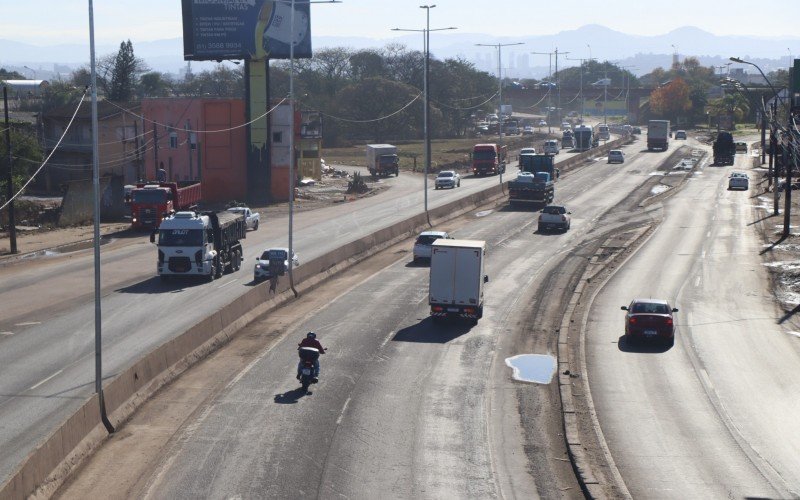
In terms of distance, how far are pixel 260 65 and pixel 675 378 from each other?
58381mm

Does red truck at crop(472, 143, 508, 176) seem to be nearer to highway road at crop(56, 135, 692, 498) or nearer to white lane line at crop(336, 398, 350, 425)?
highway road at crop(56, 135, 692, 498)

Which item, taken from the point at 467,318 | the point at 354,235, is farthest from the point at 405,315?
the point at 354,235

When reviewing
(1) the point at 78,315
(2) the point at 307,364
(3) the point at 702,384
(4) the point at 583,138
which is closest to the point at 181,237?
(1) the point at 78,315

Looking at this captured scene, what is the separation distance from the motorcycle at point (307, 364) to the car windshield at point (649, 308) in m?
13.5

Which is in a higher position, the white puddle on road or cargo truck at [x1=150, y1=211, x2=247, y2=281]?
cargo truck at [x1=150, y1=211, x2=247, y2=281]

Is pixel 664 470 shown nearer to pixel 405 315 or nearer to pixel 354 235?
pixel 405 315

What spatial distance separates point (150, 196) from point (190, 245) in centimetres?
1791

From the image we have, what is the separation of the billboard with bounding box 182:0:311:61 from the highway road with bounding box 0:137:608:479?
21.0 meters

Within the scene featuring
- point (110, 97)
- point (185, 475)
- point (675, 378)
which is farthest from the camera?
point (110, 97)

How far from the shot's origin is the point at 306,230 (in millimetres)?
67125

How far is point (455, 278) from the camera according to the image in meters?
38.6

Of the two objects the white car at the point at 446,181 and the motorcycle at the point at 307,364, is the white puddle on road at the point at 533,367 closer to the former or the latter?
the motorcycle at the point at 307,364

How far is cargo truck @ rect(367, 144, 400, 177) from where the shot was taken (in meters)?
110

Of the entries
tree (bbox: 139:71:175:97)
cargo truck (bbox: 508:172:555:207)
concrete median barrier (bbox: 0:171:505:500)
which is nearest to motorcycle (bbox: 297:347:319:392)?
concrete median barrier (bbox: 0:171:505:500)
